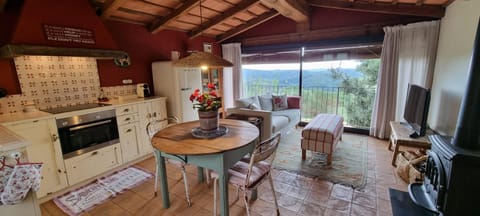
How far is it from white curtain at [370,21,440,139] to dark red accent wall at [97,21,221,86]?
158 inches

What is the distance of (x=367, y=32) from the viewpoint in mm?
3918

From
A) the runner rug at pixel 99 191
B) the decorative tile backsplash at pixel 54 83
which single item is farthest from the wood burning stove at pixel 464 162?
the decorative tile backsplash at pixel 54 83

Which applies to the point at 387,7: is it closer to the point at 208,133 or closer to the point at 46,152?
the point at 208,133

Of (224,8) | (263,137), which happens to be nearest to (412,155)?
(263,137)

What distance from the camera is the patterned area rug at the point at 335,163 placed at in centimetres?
264

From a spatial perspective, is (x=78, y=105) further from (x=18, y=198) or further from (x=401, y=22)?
(x=401, y=22)

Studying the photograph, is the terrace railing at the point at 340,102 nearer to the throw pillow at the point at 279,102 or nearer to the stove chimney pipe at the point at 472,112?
the throw pillow at the point at 279,102

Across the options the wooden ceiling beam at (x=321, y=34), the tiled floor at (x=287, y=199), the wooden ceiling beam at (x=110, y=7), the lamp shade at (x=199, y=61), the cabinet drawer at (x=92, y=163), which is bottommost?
the tiled floor at (x=287, y=199)

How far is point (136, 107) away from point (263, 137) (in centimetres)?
210

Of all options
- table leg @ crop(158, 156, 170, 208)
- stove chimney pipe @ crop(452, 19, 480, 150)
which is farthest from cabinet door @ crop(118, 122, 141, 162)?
stove chimney pipe @ crop(452, 19, 480, 150)

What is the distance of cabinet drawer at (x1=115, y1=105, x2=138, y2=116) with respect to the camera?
9.60 ft

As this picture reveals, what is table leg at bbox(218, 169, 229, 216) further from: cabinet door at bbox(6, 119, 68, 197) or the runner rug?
cabinet door at bbox(6, 119, 68, 197)

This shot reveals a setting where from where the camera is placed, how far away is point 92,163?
2.67 meters

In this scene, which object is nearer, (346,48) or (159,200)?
(159,200)
